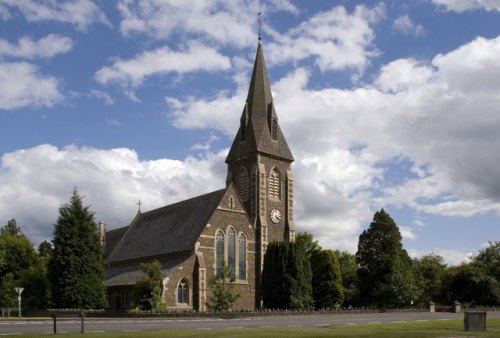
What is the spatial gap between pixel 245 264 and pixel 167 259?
7.70 m

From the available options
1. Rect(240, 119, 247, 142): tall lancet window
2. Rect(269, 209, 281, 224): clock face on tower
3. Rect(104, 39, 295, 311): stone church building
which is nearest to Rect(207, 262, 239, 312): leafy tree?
Rect(104, 39, 295, 311): stone church building

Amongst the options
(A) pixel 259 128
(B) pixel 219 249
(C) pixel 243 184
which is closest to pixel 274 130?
(A) pixel 259 128

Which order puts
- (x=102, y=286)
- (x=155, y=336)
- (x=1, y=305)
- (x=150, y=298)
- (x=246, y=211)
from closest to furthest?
(x=155, y=336) < (x=150, y=298) < (x=102, y=286) < (x=246, y=211) < (x=1, y=305)

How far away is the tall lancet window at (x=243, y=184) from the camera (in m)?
61.5

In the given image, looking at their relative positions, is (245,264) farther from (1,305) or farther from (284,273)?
(1,305)

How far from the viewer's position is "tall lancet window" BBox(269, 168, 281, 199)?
61750 mm

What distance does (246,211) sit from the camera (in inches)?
2333

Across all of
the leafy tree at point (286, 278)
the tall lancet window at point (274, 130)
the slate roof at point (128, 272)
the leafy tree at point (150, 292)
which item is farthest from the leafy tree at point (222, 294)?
the tall lancet window at point (274, 130)

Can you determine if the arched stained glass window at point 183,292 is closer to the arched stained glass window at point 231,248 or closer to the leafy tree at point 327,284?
the arched stained glass window at point 231,248

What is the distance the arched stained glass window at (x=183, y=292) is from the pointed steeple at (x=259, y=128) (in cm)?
1640

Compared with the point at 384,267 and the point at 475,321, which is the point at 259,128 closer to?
the point at 384,267

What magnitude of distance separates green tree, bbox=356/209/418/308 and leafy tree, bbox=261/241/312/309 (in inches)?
433

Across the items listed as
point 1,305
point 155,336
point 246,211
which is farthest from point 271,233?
point 155,336

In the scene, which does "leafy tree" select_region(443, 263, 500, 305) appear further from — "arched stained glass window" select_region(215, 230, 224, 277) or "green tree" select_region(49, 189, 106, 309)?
"green tree" select_region(49, 189, 106, 309)
